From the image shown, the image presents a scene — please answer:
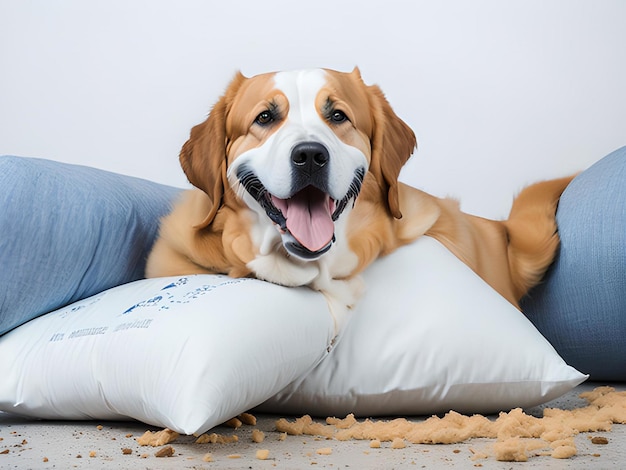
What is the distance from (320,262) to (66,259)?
2.28ft

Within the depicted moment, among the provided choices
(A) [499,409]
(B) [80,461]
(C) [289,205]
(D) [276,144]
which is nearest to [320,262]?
(C) [289,205]

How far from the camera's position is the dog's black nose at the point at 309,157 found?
→ 1961mm

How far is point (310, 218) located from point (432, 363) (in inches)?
18.0

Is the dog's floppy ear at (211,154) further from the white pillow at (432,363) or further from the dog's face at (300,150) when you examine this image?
the white pillow at (432,363)

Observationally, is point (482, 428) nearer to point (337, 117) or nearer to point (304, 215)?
point (304, 215)

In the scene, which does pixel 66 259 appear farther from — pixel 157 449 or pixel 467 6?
pixel 467 6

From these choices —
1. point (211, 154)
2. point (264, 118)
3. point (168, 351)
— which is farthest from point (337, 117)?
point (168, 351)

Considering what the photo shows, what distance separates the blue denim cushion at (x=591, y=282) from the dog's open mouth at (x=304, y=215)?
2.54 ft

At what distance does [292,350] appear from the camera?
1858 millimetres

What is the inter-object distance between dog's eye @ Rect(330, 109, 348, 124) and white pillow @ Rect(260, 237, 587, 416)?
1.54 ft

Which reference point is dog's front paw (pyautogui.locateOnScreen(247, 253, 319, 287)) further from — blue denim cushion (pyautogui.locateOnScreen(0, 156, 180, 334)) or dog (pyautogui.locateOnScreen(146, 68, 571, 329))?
blue denim cushion (pyautogui.locateOnScreen(0, 156, 180, 334))

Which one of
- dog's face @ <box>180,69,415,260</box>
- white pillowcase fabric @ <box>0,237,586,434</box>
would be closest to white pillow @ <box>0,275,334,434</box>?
white pillowcase fabric @ <box>0,237,586,434</box>

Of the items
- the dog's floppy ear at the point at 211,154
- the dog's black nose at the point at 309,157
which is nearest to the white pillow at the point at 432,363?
the dog's black nose at the point at 309,157

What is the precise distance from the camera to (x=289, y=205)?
207cm
